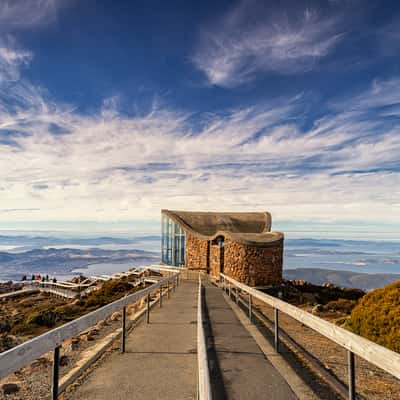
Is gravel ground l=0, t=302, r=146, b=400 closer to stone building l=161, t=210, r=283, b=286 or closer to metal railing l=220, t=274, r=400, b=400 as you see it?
metal railing l=220, t=274, r=400, b=400

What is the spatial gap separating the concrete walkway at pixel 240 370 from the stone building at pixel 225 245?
60.4 feet

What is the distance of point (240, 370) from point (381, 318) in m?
3.49

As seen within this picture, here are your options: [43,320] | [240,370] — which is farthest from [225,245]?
[240,370]

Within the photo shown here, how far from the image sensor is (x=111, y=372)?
4.43 meters

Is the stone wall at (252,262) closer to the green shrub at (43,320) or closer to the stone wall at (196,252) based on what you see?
the stone wall at (196,252)

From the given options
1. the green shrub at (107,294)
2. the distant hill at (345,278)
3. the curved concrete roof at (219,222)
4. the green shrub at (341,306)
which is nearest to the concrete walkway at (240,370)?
the green shrub at (341,306)

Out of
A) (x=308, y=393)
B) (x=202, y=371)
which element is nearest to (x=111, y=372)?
(x=202, y=371)

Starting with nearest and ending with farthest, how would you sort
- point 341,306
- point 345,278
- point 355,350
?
1. point 355,350
2. point 341,306
3. point 345,278

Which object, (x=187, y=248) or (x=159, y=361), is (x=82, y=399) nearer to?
(x=159, y=361)

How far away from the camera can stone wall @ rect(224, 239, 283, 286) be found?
81.7 feet

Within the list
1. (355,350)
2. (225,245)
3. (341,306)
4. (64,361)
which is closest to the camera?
(355,350)

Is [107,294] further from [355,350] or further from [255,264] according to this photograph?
[355,350]

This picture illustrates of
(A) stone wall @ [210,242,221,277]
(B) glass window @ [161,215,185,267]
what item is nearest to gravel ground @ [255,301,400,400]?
(A) stone wall @ [210,242,221,277]

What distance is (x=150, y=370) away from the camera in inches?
177
